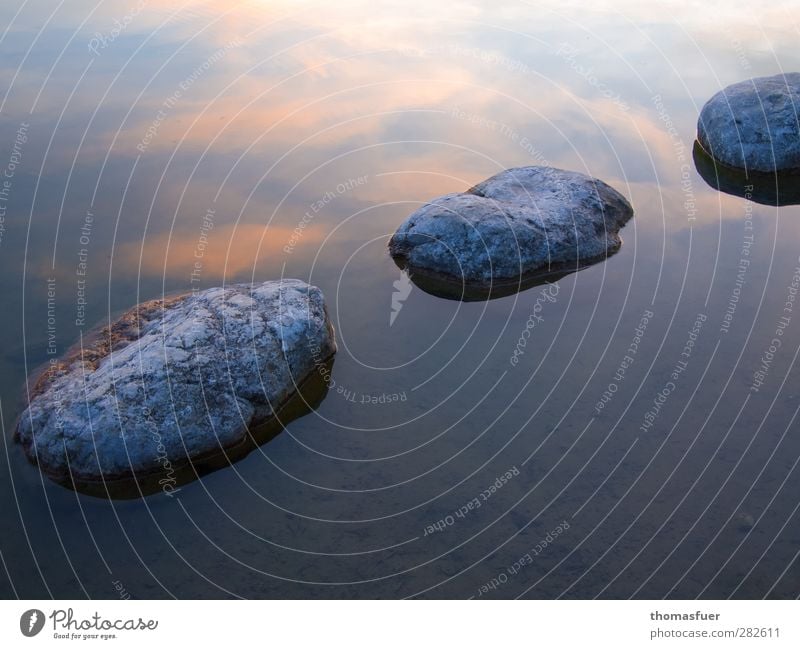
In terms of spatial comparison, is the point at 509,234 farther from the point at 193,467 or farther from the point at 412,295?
the point at 193,467

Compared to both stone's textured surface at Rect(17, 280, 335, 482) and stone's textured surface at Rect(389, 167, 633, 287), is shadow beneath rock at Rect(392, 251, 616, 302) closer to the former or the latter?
stone's textured surface at Rect(389, 167, 633, 287)

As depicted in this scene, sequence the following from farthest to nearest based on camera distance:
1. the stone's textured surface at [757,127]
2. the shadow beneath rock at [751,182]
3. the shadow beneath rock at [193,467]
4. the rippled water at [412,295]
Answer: the stone's textured surface at [757,127] → the shadow beneath rock at [751,182] → the shadow beneath rock at [193,467] → the rippled water at [412,295]

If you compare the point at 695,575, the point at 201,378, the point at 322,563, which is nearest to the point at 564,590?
the point at 695,575

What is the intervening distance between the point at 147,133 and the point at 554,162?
5.07m

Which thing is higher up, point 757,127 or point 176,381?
point 757,127

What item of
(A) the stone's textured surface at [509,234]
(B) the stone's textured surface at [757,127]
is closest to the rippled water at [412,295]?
(A) the stone's textured surface at [509,234]

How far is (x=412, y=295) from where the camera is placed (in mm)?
8750

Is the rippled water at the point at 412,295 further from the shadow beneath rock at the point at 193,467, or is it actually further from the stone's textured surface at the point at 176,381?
the stone's textured surface at the point at 176,381

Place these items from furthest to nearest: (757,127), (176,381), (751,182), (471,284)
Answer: (757,127)
(751,182)
(471,284)
(176,381)

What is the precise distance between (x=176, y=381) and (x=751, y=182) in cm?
757

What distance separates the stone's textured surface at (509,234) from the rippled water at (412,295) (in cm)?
32

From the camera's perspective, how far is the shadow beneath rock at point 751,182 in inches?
419

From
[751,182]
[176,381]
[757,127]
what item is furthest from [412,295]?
[757,127]

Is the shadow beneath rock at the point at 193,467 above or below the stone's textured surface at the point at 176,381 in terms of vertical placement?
below
